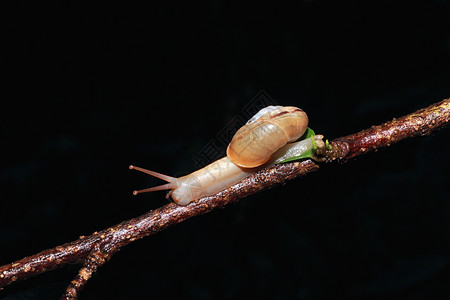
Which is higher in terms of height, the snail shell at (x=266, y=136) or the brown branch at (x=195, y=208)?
the snail shell at (x=266, y=136)

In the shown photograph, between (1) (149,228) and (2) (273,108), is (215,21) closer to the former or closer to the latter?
(2) (273,108)

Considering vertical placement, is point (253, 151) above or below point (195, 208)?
above

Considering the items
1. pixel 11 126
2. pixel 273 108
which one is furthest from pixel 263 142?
pixel 11 126

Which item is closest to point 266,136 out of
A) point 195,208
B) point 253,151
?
point 253,151

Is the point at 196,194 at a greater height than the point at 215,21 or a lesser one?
lesser

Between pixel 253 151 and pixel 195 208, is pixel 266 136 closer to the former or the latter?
pixel 253 151

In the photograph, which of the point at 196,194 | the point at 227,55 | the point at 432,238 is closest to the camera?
the point at 196,194

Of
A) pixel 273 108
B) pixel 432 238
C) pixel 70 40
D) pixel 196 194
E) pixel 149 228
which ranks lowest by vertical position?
pixel 432 238
